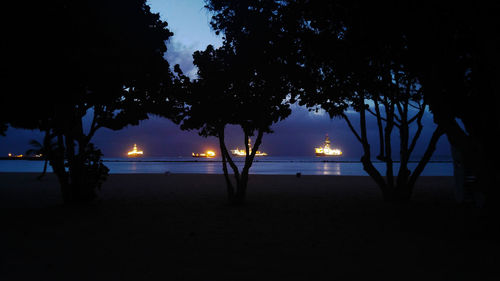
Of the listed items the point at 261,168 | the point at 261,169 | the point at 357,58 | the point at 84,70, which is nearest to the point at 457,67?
the point at 357,58

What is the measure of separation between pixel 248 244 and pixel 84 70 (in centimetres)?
737

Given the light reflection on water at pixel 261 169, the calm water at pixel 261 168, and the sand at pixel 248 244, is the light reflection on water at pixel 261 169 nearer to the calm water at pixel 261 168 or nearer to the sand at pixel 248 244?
the calm water at pixel 261 168

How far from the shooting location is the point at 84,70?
11367 mm

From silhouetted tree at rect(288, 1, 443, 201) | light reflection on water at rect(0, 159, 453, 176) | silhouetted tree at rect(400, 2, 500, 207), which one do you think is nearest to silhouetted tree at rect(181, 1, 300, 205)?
silhouetted tree at rect(288, 1, 443, 201)

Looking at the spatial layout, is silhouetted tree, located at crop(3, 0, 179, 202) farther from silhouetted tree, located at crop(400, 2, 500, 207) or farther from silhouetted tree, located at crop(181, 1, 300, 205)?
silhouetted tree, located at crop(400, 2, 500, 207)

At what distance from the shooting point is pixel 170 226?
1017 centimetres

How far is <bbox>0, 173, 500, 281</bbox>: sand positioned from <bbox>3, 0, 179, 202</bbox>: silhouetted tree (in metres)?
2.63

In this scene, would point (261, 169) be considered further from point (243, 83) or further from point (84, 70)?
point (84, 70)

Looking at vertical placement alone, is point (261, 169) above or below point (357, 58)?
below

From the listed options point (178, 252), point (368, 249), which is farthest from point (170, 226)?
point (368, 249)

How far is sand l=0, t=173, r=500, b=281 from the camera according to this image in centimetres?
577

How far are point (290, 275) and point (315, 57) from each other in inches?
303

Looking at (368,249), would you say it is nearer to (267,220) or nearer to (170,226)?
(267,220)

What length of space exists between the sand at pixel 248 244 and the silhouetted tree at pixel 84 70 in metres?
2.63
